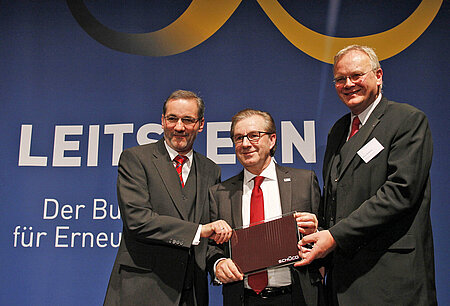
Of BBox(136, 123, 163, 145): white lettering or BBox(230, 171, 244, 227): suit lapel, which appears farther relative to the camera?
BBox(136, 123, 163, 145): white lettering

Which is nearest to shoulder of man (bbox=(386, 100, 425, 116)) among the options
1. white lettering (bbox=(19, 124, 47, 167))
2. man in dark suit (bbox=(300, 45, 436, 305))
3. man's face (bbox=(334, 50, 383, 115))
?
man in dark suit (bbox=(300, 45, 436, 305))

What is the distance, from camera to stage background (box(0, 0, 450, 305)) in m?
3.76

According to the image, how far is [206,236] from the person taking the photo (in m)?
2.22

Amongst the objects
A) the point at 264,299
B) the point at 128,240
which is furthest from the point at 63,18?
the point at 264,299

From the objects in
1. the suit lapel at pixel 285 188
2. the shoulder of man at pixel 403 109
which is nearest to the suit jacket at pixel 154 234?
the suit lapel at pixel 285 188

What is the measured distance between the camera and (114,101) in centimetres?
404

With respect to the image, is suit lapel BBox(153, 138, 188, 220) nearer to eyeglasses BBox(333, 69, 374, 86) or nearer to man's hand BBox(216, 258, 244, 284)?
man's hand BBox(216, 258, 244, 284)

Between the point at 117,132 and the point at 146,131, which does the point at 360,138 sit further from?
the point at 117,132

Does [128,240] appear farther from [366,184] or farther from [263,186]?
[366,184]

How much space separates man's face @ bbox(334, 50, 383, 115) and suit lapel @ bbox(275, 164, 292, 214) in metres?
0.54

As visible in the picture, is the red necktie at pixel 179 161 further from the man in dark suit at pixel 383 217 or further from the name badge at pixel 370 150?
the name badge at pixel 370 150

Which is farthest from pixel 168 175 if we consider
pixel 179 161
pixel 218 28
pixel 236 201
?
pixel 218 28

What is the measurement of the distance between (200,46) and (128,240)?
2347 millimetres

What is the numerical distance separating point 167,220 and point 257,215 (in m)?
0.50
